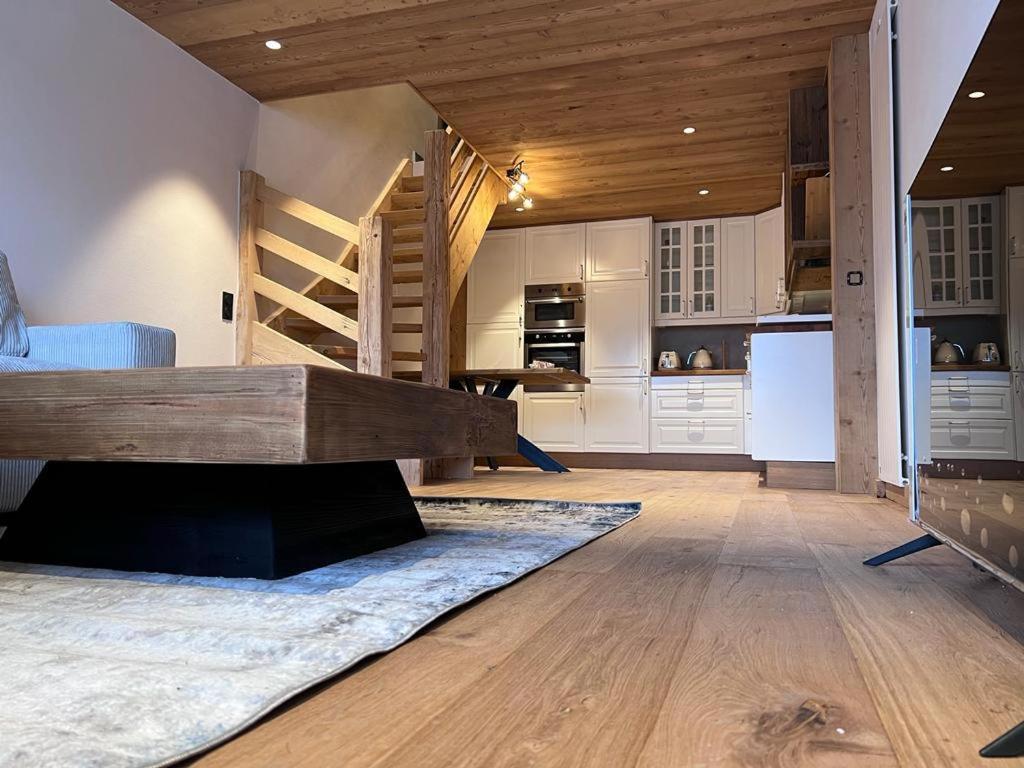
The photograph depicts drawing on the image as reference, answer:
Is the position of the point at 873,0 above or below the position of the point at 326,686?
above

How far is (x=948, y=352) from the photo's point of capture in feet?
3.98

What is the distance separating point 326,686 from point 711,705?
41cm

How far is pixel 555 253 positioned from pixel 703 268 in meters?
1.34

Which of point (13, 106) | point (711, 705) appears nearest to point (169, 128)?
point (13, 106)

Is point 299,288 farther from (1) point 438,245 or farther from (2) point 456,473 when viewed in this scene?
(2) point 456,473

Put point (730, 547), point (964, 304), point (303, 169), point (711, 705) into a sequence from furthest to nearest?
point (303, 169) → point (730, 547) → point (964, 304) → point (711, 705)

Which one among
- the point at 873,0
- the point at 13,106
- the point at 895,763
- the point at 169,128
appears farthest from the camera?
the point at 169,128

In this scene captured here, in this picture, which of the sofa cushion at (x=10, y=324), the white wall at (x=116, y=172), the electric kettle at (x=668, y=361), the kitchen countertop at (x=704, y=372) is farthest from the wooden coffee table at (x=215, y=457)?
the electric kettle at (x=668, y=361)

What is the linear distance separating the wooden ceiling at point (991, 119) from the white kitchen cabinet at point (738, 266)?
5546mm

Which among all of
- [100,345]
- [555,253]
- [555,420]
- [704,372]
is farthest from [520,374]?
[100,345]

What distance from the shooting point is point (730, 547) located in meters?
1.86

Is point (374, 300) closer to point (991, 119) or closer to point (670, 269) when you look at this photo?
point (991, 119)

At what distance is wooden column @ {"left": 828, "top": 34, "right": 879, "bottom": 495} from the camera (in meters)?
3.59

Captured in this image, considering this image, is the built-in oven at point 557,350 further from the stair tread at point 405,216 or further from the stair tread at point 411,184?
the stair tread at point 405,216
